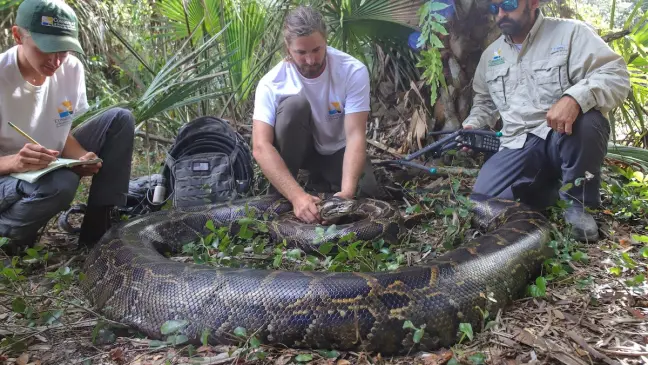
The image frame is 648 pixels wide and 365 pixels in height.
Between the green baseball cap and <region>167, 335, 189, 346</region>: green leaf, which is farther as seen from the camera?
the green baseball cap

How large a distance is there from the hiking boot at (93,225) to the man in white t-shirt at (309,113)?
5.25 feet

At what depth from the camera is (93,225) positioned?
475 cm

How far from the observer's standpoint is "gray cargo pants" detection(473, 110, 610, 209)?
14.4 feet

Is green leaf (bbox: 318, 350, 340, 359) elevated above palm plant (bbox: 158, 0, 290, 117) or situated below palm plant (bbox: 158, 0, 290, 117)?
below

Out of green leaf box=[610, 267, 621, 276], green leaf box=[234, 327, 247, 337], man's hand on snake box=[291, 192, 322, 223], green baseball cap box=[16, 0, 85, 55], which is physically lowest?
green leaf box=[234, 327, 247, 337]

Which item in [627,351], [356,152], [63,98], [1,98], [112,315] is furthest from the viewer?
[356,152]

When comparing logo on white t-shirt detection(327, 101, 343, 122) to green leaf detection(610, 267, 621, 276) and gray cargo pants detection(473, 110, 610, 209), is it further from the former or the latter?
green leaf detection(610, 267, 621, 276)

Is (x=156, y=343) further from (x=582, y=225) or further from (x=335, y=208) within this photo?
(x=582, y=225)

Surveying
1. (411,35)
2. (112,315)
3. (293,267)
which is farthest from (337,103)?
(112,315)

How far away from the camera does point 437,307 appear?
112 inches

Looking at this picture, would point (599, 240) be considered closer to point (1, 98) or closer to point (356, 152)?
point (356, 152)

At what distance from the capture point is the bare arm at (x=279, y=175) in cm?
450

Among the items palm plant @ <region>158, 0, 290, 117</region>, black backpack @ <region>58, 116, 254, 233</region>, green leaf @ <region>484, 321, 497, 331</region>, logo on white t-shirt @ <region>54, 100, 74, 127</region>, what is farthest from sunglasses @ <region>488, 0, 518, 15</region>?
logo on white t-shirt @ <region>54, 100, 74, 127</region>

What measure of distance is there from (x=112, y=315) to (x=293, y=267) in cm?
134
